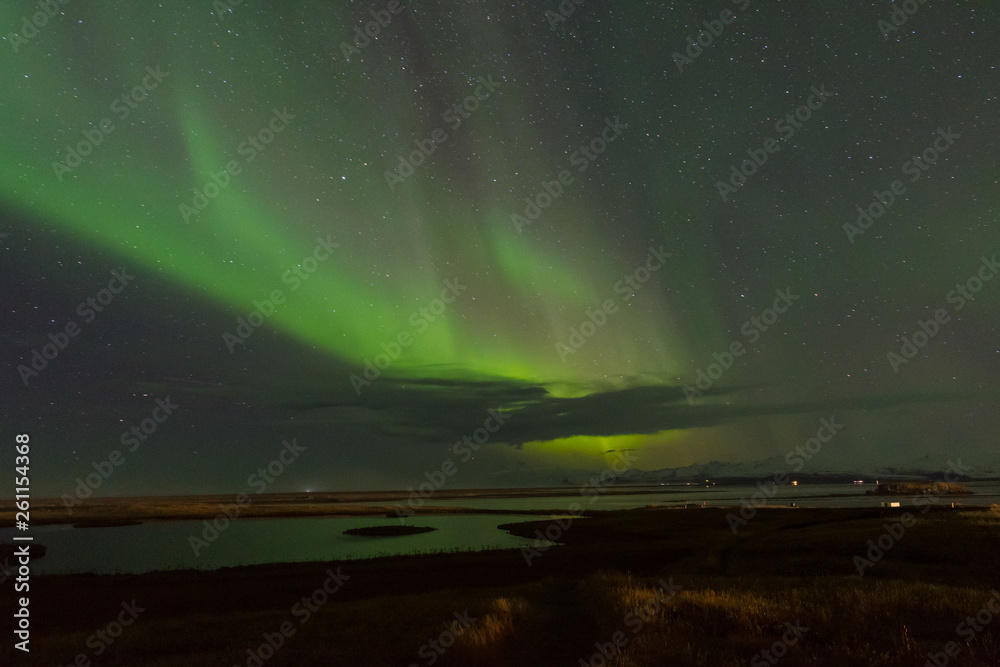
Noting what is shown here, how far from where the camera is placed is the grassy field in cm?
1124

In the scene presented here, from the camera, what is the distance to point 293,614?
1983 cm

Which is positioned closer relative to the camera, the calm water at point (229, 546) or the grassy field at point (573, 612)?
the grassy field at point (573, 612)

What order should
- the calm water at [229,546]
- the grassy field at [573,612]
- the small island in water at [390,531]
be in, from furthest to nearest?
the small island in water at [390,531] < the calm water at [229,546] < the grassy field at [573,612]

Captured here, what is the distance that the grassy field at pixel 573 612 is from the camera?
443 inches

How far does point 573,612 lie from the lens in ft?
56.0

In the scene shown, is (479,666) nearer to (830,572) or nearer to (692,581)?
(692,581)

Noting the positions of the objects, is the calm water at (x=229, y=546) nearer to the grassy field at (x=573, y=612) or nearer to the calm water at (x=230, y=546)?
the calm water at (x=230, y=546)

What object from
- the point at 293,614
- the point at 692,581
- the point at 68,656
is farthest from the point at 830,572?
the point at 68,656

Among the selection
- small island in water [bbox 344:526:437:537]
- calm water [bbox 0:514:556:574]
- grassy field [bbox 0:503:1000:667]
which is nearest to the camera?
grassy field [bbox 0:503:1000:667]

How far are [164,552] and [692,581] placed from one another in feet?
160

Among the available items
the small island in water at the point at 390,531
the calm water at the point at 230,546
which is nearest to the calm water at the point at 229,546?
the calm water at the point at 230,546

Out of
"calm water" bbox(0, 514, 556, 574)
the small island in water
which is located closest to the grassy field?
"calm water" bbox(0, 514, 556, 574)

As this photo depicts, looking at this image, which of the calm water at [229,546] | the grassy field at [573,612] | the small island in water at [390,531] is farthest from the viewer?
the small island in water at [390,531]

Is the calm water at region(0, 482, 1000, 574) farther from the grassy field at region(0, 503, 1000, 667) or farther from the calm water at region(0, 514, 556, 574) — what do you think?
the grassy field at region(0, 503, 1000, 667)
